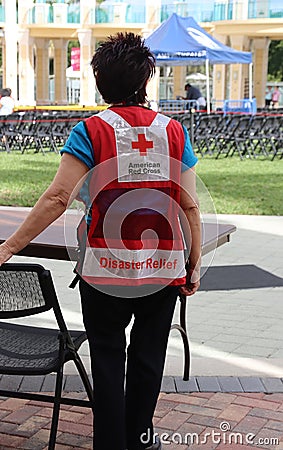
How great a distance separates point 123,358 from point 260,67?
4056 centimetres

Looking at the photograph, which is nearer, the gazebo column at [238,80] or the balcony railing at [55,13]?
the gazebo column at [238,80]

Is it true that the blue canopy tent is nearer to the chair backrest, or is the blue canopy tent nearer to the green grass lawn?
the green grass lawn

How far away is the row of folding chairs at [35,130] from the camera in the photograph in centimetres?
1817

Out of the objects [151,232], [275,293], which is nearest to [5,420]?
[151,232]

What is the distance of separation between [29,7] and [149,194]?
4207 cm

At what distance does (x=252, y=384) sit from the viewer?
14.2ft

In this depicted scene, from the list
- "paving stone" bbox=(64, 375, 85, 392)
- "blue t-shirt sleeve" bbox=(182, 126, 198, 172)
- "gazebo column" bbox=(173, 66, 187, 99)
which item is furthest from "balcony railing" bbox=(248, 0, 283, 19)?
"blue t-shirt sleeve" bbox=(182, 126, 198, 172)

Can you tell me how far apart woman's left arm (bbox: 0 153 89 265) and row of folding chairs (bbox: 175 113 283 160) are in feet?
47.9

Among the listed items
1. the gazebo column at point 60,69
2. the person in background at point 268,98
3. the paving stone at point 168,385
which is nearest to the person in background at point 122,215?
the paving stone at point 168,385

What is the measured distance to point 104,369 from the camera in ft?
10.1

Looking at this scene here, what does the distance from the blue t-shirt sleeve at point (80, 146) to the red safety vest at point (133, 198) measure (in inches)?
0.7

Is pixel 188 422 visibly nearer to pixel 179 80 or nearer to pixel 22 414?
pixel 22 414

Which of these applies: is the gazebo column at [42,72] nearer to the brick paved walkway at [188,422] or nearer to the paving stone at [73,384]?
the paving stone at [73,384]

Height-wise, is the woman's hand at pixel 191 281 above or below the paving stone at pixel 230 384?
above
